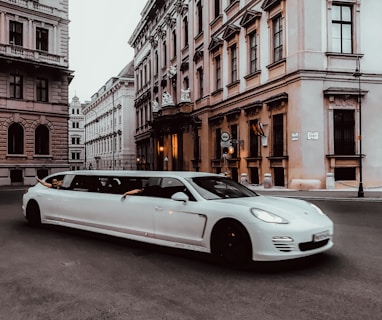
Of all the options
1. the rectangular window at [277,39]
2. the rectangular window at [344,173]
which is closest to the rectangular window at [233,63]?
the rectangular window at [277,39]

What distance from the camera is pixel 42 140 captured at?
3422 cm

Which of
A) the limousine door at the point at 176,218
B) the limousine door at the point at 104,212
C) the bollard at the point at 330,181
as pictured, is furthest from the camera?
the bollard at the point at 330,181

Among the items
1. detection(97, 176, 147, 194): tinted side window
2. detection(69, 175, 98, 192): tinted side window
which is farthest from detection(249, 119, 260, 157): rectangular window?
detection(97, 176, 147, 194): tinted side window

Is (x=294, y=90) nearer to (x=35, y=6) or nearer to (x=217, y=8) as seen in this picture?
(x=217, y=8)

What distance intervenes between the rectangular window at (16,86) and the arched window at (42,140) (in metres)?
3.08

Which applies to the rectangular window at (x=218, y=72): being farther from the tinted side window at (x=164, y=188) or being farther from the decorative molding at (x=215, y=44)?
the tinted side window at (x=164, y=188)

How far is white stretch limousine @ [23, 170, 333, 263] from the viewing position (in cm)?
544

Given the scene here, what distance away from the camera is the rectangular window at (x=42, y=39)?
1359 inches

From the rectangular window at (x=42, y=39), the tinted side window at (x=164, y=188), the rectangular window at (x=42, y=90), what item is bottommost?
the tinted side window at (x=164, y=188)

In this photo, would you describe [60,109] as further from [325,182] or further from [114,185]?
Answer: [114,185]

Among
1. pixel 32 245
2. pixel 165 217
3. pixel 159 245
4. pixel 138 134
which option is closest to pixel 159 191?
pixel 165 217

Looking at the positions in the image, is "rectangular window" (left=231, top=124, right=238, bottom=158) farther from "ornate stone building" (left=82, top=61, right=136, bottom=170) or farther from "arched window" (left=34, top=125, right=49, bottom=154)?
"ornate stone building" (left=82, top=61, right=136, bottom=170)

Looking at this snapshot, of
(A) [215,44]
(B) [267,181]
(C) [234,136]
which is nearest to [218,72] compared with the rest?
(A) [215,44]

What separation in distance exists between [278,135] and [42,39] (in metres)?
23.9
